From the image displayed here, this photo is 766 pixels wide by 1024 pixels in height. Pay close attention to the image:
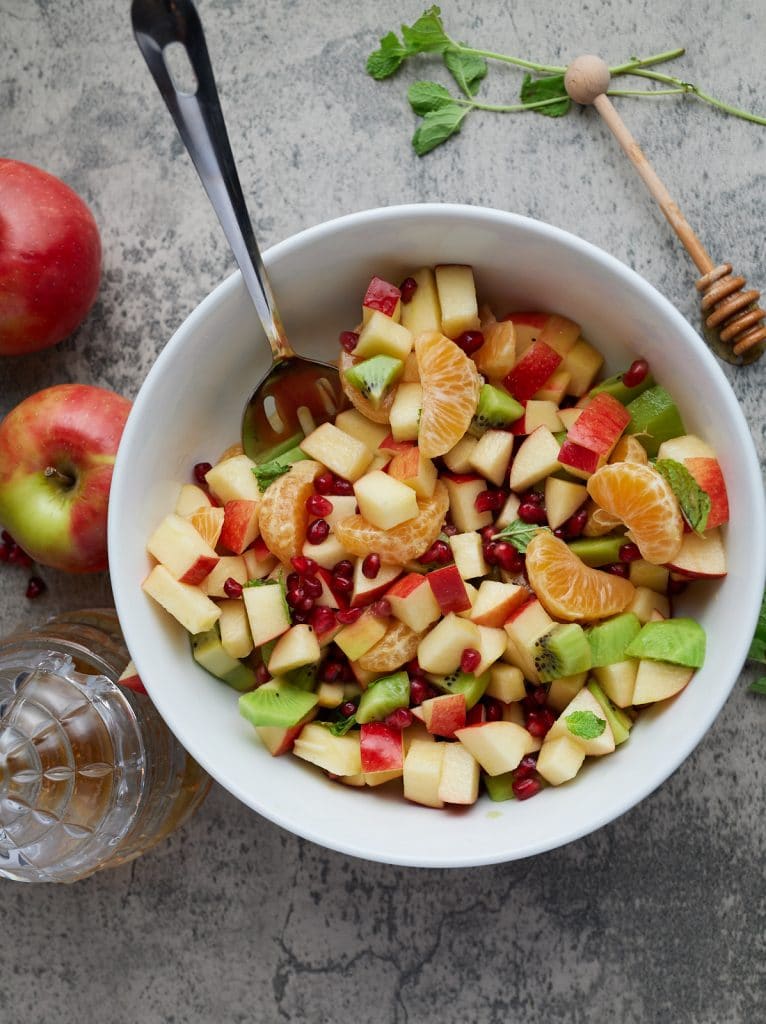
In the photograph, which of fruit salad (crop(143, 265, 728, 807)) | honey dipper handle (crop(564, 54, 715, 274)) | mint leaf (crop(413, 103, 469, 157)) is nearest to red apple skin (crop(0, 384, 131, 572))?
fruit salad (crop(143, 265, 728, 807))

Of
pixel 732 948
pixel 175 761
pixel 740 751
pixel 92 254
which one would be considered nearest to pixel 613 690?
pixel 740 751

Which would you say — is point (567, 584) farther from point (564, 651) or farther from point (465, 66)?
point (465, 66)

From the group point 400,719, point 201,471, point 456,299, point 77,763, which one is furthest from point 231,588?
point 456,299

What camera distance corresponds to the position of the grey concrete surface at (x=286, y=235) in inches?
88.6

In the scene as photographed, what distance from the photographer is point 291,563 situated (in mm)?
1971

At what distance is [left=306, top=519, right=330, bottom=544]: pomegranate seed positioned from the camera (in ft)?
6.42

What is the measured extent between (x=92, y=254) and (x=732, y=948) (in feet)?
7.71

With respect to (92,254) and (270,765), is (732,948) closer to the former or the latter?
(270,765)

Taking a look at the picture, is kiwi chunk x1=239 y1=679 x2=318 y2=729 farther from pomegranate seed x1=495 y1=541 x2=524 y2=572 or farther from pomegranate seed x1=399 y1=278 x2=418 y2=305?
pomegranate seed x1=399 y1=278 x2=418 y2=305

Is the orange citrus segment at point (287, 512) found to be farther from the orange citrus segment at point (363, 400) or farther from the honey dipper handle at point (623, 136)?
the honey dipper handle at point (623, 136)

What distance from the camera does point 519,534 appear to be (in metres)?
1.95

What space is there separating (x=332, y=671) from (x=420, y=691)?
20cm

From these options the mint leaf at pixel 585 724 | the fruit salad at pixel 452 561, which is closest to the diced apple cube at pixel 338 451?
the fruit salad at pixel 452 561

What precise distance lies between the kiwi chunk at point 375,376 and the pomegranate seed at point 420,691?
0.60m
